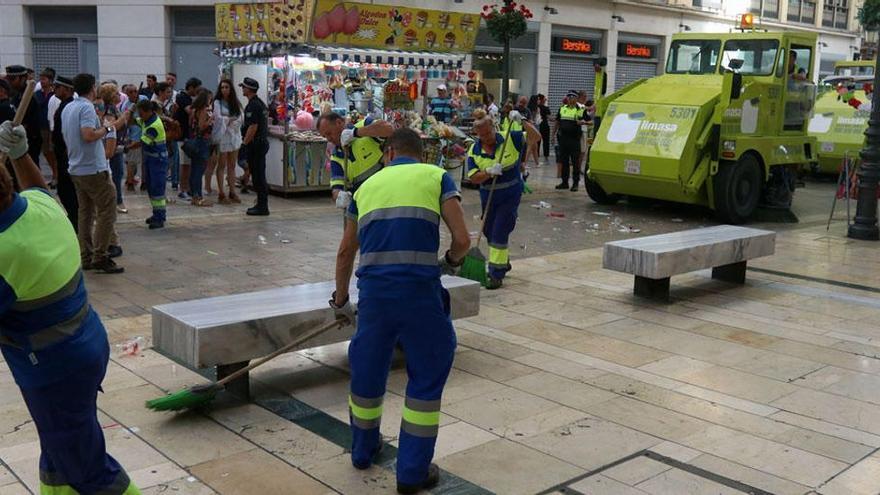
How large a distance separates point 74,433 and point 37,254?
710 mm

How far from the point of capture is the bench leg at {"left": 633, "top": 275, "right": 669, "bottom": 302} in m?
8.66

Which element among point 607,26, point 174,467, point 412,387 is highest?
point 607,26

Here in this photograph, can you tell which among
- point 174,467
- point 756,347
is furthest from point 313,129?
point 174,467

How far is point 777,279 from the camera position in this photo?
386 inches

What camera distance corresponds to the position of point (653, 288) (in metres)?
8.70

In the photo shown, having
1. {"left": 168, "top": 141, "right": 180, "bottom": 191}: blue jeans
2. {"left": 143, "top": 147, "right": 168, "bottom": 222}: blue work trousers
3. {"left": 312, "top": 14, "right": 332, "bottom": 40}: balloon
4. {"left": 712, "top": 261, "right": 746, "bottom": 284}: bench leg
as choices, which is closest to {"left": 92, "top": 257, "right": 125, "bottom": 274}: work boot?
{"left": 143, "top": 147, "right": 168, "bottom": 222}: blue work trousers

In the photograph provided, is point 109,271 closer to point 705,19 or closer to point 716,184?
point 716,184

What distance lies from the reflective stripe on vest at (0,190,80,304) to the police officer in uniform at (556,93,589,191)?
44.0ft

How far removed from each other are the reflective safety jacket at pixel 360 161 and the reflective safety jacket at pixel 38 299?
4.03 m

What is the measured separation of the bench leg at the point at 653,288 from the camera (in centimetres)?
866

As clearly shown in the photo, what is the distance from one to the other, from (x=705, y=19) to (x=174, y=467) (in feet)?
102

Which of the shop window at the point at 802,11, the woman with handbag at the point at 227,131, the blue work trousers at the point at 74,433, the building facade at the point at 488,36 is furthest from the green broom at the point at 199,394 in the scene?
the shop window at the point at 802,11

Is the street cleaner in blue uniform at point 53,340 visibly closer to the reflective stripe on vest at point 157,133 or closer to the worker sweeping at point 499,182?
the worker sweeping at point 499,182

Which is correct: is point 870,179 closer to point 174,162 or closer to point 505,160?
point 505,160
